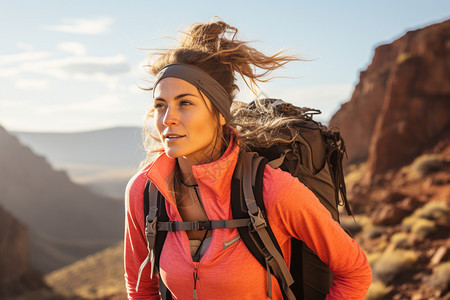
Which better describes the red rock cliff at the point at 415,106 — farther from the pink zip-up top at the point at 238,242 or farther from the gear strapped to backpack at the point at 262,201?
the pink zip-up top at the point at 238,242

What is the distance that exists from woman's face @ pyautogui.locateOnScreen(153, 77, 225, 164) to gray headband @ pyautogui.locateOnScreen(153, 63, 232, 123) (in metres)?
0.03

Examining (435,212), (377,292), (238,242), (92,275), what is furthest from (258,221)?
(92,275)

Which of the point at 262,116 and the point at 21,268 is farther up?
the point at 262,116

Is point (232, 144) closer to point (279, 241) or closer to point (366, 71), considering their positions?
point (279, 241)

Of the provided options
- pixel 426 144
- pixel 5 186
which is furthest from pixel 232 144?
pixel 5 186

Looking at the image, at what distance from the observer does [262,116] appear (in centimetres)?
262

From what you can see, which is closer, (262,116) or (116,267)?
(262,116)

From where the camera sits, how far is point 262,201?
78.7 inches

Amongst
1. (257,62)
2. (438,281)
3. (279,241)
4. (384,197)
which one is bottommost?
(384,197)

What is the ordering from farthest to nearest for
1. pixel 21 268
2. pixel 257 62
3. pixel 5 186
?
pixel 5 186 < pixel 21 268 < pixel 257 62

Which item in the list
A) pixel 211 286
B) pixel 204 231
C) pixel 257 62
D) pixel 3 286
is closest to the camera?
pixel 211 286

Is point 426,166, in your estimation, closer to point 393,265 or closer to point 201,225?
point 393,265

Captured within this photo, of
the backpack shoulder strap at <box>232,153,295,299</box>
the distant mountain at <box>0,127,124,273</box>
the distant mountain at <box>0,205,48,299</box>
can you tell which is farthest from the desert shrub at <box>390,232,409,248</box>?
the distant mountain at <box>0,127,124,273</box>

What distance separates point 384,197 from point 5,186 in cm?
7795
